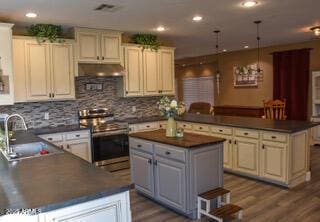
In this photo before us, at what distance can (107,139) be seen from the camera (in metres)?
5.08

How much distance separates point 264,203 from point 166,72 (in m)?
3.35

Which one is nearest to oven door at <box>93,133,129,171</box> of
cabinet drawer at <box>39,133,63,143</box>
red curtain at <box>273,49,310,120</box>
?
cabinet drawer at <box>39,133,63,143</box>

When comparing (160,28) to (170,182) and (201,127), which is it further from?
(170,182)

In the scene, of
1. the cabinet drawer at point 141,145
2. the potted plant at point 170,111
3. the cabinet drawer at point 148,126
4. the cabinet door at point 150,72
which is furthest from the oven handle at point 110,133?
the potted plant at point 170,111

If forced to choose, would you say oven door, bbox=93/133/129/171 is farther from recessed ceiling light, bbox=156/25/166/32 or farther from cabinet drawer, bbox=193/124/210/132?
recessed ceiling light, bbox=156/25/166/32

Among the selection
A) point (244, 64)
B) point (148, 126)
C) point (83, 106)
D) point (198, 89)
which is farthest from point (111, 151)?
point (198, 89)

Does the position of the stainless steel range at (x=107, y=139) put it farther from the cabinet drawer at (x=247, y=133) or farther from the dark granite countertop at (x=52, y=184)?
the dark granite countertop at (x=52, y=184)

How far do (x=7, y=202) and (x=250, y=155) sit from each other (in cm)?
364

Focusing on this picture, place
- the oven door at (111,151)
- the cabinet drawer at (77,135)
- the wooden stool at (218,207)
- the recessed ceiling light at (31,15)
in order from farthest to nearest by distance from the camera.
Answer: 1. the oven door at (111,151)
2. the cabinet drawer at (77,135)
3. the recessed ceiling light at (31,15)
4. the wooden stool at (218,207)

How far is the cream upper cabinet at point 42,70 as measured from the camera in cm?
449

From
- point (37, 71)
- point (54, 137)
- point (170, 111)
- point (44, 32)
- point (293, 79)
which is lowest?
point (54, 137)

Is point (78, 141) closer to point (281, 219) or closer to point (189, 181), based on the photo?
point (189, 181)

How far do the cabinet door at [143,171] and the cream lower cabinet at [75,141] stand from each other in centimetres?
117

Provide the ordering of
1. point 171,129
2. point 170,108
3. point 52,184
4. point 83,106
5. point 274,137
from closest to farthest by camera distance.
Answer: point 52,184
point 170,108
point 171,129
point 274,137
point 83,106
